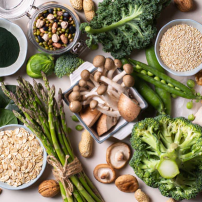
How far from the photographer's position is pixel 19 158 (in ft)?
6.86

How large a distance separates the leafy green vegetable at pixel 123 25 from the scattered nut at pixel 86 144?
1.70ft

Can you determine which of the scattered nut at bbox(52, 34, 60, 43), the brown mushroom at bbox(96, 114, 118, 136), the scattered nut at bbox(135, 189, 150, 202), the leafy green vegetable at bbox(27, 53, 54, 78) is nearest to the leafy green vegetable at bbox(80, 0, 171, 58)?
the scattered nut at bbox(52, 34, 60, 43)

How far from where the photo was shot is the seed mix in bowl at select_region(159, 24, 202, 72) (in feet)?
6.42

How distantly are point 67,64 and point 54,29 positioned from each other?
23 centimetres

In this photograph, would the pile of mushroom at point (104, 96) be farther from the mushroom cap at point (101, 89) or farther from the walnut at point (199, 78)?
the walnut at point (199, 78)

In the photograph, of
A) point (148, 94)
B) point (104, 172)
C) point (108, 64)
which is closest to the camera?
point (108, 64)

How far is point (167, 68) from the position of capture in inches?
77.9

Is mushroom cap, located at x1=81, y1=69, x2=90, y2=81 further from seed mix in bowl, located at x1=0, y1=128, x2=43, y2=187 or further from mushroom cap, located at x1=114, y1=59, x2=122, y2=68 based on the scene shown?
seed mix in bowl, located at x1=0, y1=128, x2=43, y2=187

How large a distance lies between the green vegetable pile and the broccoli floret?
51cm

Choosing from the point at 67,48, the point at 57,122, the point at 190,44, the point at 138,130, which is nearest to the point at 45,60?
the point at 67,48

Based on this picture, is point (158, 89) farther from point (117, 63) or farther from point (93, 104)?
point (93, 104)

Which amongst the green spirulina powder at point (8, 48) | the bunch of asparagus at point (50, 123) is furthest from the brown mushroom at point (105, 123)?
the green spirulina powder at point (8, 48)

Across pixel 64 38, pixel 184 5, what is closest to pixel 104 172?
pixel 64 38

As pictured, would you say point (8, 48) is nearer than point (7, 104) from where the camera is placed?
Yes
